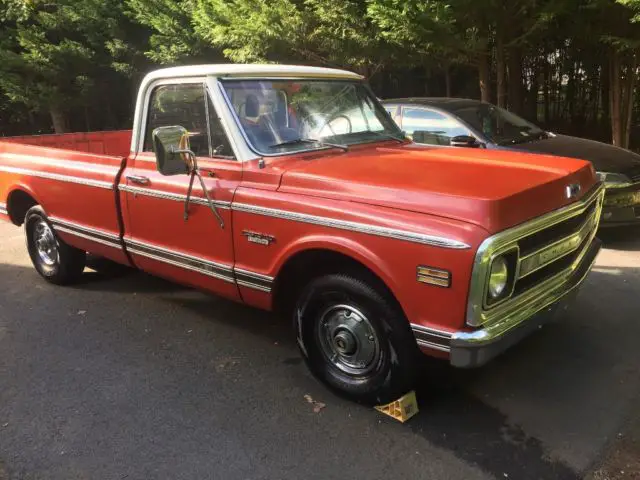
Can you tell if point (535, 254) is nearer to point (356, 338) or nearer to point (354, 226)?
point (354, 226)

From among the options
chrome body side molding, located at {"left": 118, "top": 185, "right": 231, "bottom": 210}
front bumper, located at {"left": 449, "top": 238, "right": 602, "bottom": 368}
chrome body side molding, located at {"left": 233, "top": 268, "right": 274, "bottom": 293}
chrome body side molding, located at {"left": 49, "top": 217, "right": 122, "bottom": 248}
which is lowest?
front bumper, located at {"left": 449, "top": 238, "right": 602, "bottom": 368}

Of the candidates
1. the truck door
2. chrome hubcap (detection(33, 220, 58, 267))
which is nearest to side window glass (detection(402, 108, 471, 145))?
the truck door

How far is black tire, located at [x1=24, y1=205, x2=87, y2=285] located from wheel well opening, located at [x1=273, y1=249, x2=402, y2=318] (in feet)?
8.95

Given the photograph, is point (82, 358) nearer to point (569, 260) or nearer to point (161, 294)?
point (161, 294)

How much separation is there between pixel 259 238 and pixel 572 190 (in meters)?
1.83

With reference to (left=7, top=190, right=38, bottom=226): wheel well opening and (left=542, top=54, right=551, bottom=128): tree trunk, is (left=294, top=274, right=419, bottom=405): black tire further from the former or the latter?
(left=542, top=54, right=551, bottom=128): tree trunk

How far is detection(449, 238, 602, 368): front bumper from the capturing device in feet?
8.97

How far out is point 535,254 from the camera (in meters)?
2.98

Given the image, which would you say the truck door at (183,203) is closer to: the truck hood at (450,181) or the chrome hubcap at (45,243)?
the truck hood at (450,181)

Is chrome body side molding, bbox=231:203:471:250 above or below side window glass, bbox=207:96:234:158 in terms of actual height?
below

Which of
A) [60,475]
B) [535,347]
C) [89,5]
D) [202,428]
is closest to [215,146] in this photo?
[202,428]

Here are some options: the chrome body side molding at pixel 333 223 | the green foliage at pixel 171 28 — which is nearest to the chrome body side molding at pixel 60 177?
the chrome body side molding at pixel 333 223

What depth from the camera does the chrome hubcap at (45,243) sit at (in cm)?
560

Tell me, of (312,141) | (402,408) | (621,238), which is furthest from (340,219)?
(621,238)
